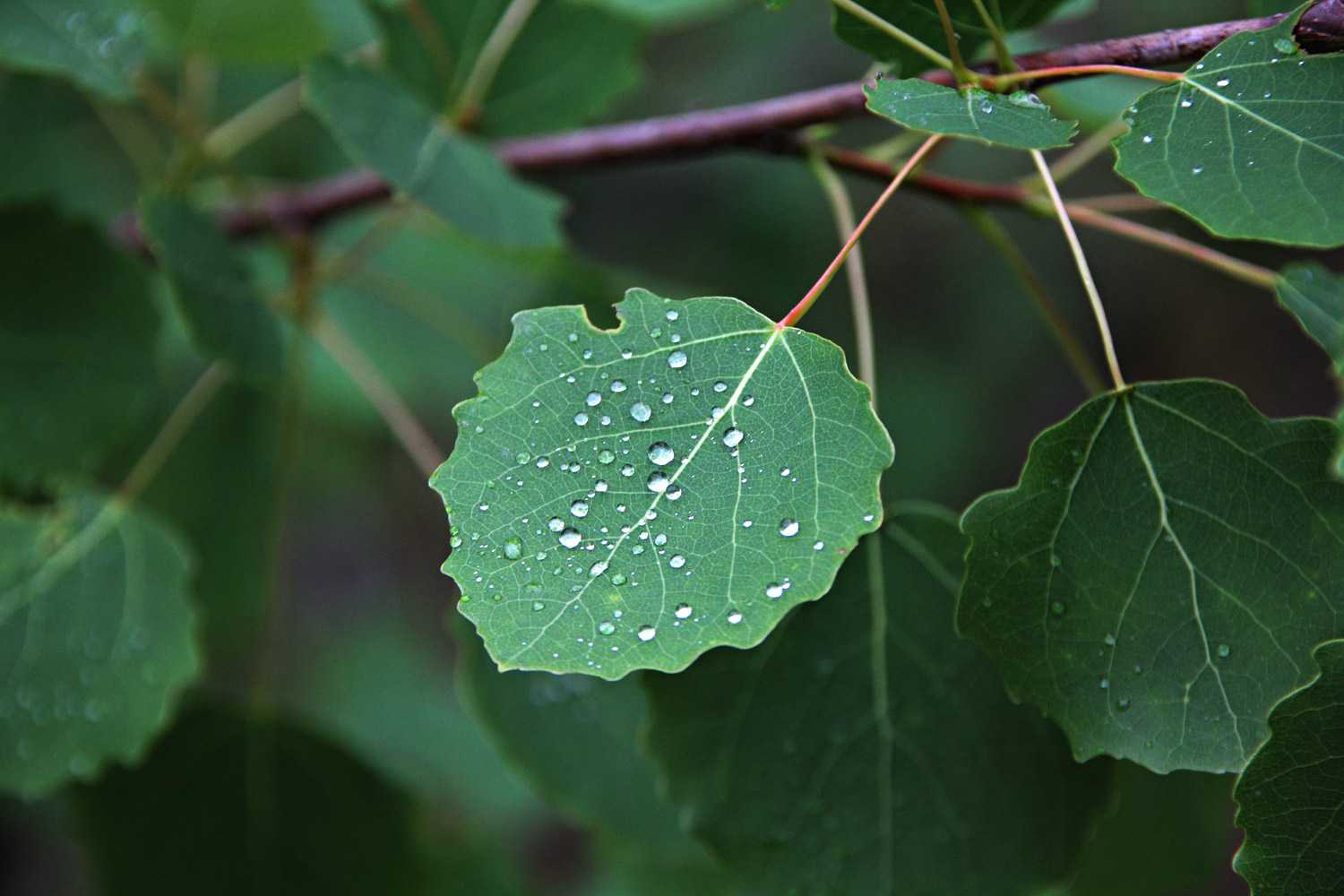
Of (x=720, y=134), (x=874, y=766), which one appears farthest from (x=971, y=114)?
(x=874, y=766)

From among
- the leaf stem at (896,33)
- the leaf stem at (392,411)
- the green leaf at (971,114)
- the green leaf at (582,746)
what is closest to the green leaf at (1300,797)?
the green leaf at (971,114)

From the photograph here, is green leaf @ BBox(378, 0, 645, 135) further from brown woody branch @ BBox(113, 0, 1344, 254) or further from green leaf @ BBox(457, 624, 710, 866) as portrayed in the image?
green leaf @ BBox(457, 624, 710, 866)

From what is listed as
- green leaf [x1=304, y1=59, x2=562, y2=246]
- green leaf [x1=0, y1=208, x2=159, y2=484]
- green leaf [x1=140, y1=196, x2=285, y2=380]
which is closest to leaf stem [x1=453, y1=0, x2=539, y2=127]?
green leaf [x1=304, y1=59, x2=562, y2=246]

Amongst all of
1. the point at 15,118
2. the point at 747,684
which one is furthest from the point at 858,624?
the point at 15,118

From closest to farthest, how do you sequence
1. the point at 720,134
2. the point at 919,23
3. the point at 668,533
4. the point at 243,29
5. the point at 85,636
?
the point at 668,533 → the point at 919,23 → the point at 720,134 → the point at 85,636 → the point at 243,29

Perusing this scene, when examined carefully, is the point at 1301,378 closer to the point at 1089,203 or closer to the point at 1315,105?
the point at 1089,203

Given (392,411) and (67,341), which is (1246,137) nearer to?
(392,411)

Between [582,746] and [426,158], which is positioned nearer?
[426,158]
